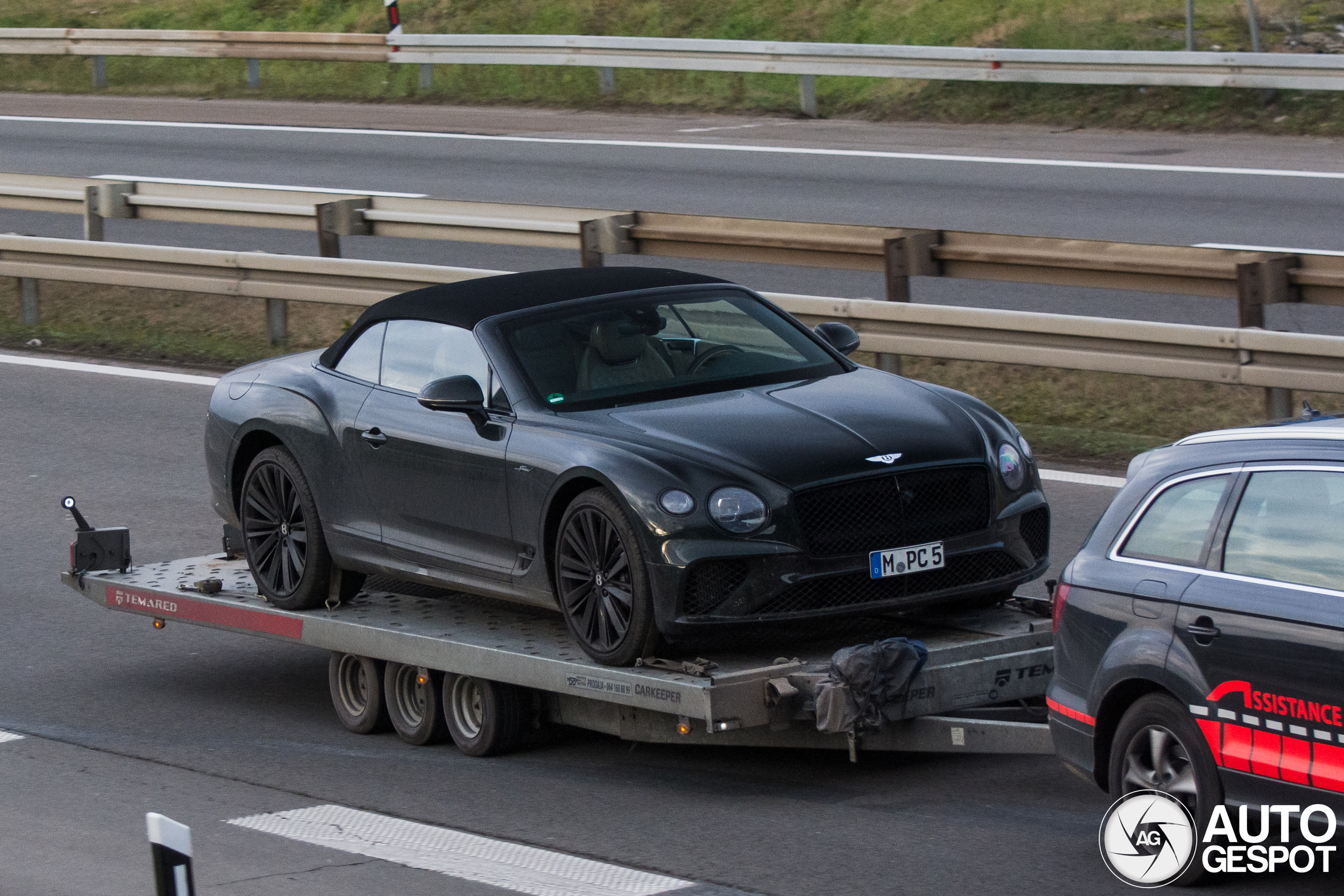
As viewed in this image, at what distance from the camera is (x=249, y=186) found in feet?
61.8

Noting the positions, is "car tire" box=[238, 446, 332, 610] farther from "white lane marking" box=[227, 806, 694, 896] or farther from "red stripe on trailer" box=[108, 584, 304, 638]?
"white lane marking" box=[227, 806, 694, 896]

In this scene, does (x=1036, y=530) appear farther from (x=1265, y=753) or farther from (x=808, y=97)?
(x=808, y=97)

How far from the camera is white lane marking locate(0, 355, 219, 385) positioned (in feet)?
52.9

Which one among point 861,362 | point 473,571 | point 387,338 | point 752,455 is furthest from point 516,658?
point 861,362

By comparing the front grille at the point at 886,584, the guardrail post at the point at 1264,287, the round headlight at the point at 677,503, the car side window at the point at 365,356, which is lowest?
the front grille at the point at 886,584

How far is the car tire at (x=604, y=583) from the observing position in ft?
25.2

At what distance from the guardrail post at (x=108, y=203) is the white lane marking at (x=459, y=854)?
11876mm

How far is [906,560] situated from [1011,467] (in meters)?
0.68

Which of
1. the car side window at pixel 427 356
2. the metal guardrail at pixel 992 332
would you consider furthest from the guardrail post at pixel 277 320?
the car side window at pixel 427 356

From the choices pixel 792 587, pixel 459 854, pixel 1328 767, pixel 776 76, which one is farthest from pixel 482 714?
pixel 776 76

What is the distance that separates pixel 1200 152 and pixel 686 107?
25.2 ft

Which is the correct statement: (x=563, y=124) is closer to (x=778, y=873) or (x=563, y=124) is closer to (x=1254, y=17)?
(x=1254, y=17)

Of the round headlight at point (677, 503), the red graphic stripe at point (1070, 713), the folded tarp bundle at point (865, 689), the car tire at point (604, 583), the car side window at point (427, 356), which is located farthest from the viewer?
the car side window at point (427, 356)

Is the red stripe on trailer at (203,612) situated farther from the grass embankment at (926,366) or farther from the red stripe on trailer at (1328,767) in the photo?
the grass embankment at (926,366)
